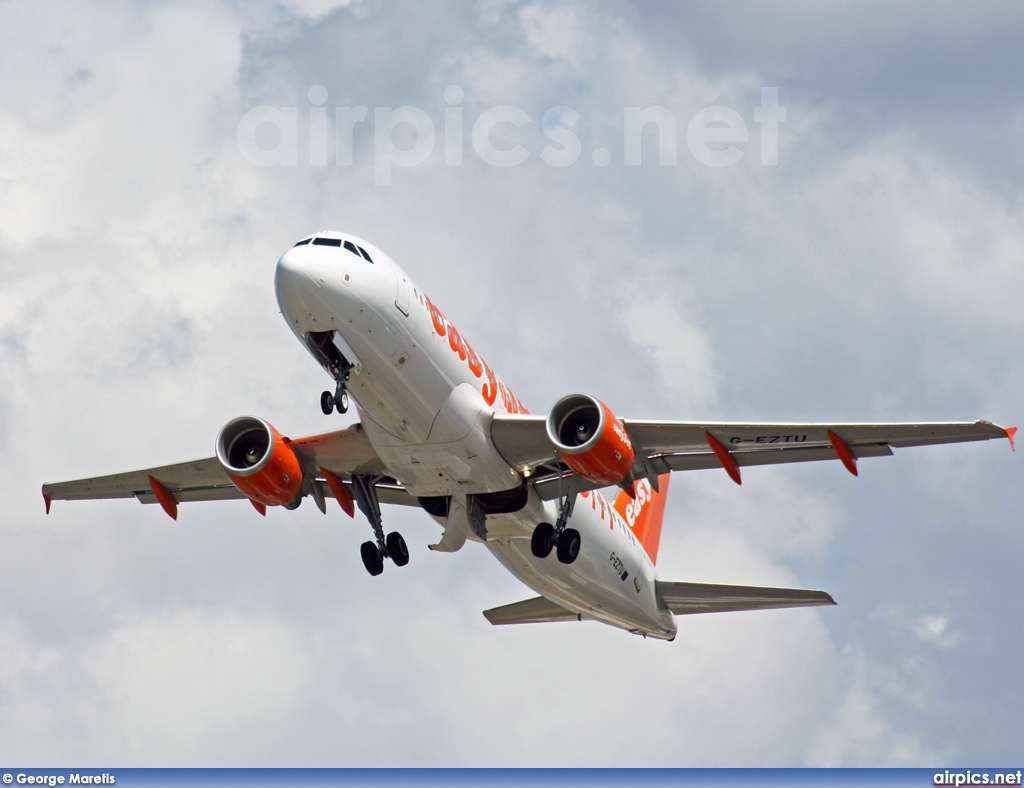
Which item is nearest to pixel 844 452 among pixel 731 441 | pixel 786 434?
pixel 786 434

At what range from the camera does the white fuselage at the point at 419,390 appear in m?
27.0

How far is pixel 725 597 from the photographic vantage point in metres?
39.0

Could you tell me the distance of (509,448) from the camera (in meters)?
31.2

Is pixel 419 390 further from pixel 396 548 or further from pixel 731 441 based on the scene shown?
pixel 731 441

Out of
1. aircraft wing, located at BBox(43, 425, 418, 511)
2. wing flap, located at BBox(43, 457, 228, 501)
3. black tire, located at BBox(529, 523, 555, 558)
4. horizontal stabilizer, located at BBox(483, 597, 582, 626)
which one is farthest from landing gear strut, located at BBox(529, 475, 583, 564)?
wing flap, located at BBox(43, 457, 228, 501)

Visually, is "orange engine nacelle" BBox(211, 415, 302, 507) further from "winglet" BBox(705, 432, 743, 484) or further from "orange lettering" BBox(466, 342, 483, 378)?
"winglet" BBox(705, 432, 743, 484)

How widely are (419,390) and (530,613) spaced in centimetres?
1463

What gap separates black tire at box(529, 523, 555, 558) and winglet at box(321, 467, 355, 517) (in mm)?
4881

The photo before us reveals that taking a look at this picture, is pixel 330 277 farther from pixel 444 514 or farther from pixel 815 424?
pixel 815 424

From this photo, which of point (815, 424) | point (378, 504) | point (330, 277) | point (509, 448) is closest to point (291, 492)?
point (378, 504)

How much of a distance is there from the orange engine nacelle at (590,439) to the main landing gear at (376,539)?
5732 mm

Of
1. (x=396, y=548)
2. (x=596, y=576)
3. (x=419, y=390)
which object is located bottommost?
(x=396, y=548)

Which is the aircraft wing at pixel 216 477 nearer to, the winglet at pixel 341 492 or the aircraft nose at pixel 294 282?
the winglet at pixel 341 492

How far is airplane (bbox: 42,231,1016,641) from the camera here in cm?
2769
